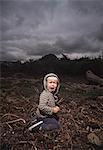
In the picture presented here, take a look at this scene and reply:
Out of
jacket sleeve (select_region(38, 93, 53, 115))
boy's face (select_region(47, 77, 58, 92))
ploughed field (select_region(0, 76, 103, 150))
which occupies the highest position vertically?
boy's face (select_region(47, 77, 58, 92))

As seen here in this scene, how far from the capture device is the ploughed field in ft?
9.27

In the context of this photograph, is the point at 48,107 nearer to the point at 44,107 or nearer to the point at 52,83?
the point at 44,107

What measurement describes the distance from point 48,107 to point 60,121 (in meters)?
0.58

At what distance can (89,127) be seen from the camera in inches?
132

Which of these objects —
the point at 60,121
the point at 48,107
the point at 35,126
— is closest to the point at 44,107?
the point at 48,107

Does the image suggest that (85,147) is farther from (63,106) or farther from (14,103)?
(14,103)

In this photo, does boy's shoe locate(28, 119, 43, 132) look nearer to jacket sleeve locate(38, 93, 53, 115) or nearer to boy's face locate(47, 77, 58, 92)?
A: jacket sleeve locate(38, 93, 53, 115)

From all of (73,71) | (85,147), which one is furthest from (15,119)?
(73,71)

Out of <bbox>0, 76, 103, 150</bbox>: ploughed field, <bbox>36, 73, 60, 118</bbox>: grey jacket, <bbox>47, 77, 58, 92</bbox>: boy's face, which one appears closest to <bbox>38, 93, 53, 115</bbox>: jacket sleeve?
<bbox>36, 73, 60, 118</bbox>: grey jacket

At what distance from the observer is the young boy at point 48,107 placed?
2.99 metres

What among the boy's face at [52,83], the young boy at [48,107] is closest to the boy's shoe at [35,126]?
the young boy at [48,107]

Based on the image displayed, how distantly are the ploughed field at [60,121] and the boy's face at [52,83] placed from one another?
0.48 m

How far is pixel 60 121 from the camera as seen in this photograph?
348 centimetres

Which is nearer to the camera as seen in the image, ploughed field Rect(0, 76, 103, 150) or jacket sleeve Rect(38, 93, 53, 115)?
ploughed field Rect(0, 76, 103, 150)
